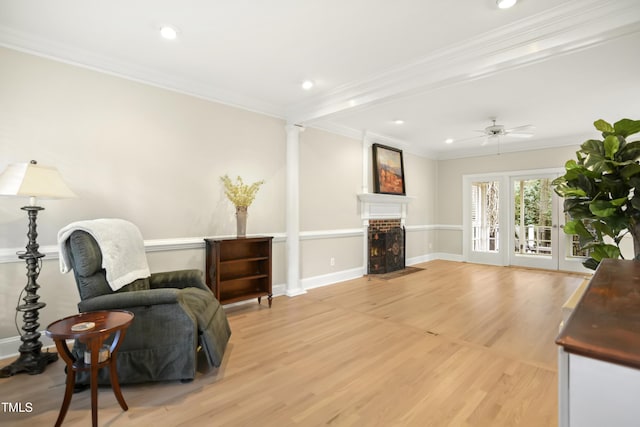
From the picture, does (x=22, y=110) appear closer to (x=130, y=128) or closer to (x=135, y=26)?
(x=130, y=128)

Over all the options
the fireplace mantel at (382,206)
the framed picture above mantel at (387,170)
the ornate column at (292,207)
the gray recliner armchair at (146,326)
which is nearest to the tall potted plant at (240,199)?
the ornate column at (292,207)

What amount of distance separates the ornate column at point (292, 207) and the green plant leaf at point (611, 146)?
327 centimetres

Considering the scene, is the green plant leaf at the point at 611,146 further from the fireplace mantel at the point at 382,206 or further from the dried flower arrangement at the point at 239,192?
the fireplace mantel at the point at 382,206

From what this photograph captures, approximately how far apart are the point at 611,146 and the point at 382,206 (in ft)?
14.0

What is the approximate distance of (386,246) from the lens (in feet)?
20.2

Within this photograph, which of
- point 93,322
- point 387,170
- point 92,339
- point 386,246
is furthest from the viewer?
point 387,170

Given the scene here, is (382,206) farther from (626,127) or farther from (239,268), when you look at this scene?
(626,127)

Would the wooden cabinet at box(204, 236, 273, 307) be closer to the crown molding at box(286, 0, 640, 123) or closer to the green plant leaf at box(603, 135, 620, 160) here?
the crown molding at box(286, 0, 640, 123)

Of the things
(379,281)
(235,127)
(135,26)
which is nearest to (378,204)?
(379,281)

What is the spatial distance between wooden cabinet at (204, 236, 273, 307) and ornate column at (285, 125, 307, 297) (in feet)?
1.86

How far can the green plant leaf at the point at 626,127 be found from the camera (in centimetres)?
198

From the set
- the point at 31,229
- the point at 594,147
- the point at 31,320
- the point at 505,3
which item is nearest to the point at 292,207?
the point at 31,229

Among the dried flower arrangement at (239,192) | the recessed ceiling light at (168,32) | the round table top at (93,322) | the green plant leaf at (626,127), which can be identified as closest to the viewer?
the round table top at (93,322)

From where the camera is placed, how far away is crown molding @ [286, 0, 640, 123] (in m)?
2.22
